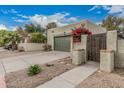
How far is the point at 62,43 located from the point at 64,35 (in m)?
1.01

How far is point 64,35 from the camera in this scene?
1798 centimetres

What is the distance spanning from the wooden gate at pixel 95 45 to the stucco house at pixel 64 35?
699 cm

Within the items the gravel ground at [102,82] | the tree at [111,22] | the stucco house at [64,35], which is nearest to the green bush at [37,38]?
the stucco house at [64,35]

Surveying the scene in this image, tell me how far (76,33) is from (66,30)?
811 centimetres

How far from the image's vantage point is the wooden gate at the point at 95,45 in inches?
324

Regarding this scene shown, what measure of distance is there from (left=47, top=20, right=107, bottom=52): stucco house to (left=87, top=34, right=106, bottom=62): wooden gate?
699 cm

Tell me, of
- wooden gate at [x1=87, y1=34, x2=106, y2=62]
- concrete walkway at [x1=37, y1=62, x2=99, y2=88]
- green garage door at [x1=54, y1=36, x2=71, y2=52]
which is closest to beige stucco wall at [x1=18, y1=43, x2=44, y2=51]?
green garage door at [x1=54, y1=36, x2=71, y2=52]

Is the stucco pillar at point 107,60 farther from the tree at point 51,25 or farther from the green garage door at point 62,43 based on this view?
the tree at point 51,25

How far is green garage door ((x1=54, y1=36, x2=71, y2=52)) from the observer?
17078 mm

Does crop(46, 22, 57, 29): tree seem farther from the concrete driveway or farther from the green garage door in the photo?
the concrete driveway

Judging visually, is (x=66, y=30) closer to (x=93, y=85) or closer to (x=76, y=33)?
(x=76, y=33)

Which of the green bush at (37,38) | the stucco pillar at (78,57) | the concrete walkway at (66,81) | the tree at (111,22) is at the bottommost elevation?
the concrete walkway at (66,81)
